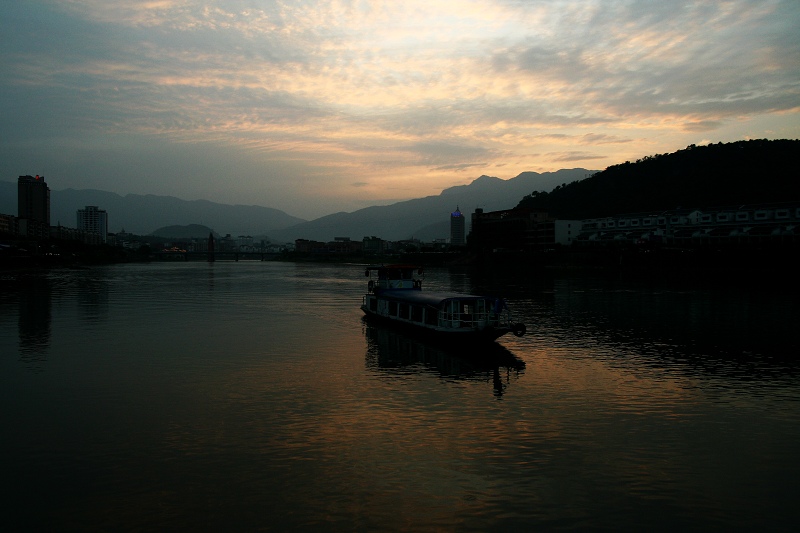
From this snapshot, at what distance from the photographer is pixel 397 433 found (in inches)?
730

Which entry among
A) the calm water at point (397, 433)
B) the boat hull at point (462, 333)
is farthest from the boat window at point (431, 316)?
the calm water at point (397, 433)

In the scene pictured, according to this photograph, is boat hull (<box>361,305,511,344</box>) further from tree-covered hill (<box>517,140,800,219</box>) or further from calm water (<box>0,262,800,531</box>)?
tree-covered hill (<box>517,140,800,219</box>)

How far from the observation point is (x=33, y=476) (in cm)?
1512

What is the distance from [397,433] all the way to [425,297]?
2017 cm

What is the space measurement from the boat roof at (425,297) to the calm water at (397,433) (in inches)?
126

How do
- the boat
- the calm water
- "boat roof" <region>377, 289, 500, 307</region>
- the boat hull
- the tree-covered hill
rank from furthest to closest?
the tree-covered hill < "boat roof" <region>377, 289, 500, 307</region> < the boat < the boat hull < the calm water

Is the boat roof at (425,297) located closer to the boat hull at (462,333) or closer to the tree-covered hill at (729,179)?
the boat hull at (462,333)

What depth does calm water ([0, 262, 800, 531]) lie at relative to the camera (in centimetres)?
1332

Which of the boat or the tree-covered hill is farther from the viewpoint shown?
the tree-covered hill

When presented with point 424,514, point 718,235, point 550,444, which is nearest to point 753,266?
point 718,235

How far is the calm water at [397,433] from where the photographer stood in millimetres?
13320

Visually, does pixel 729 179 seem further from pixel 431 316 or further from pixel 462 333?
pixel 462 333

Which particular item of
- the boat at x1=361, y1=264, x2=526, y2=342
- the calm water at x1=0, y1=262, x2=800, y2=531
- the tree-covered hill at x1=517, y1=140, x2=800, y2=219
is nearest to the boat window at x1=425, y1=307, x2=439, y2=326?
the boat at x1=361, y1=264, x2=526, y2=342

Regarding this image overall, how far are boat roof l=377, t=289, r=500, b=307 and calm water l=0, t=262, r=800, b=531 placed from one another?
319 centimetres
